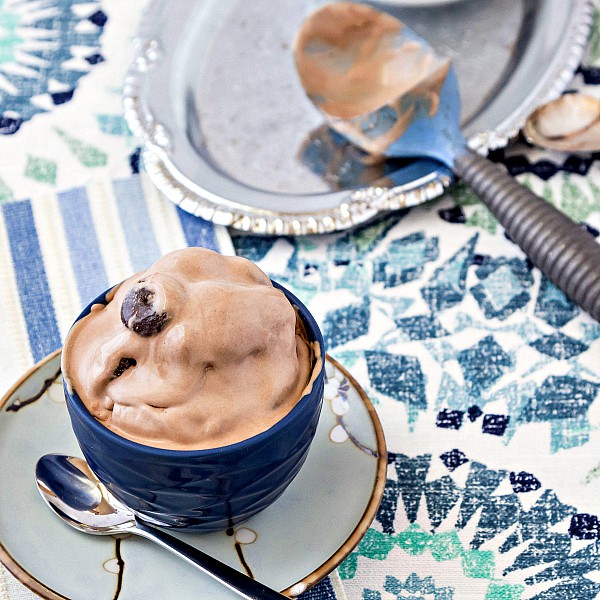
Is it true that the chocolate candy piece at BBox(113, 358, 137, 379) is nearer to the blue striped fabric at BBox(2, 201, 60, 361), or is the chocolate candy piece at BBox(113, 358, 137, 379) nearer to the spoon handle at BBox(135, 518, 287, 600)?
the spoon handle at BBox(135, 518, 287, 600)

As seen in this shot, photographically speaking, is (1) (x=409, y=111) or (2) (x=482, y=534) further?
(1) (x=409, y=111)

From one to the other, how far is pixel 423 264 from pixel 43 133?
0.40 metres

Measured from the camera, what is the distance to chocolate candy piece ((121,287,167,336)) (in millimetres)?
418

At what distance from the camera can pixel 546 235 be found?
2.18 ft

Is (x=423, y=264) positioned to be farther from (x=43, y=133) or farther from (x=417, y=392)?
(x=43, y=133)

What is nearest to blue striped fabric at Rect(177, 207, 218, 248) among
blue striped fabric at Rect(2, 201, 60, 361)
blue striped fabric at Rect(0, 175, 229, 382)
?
blue striped fabric at Rect(0, 175, 229, 382)

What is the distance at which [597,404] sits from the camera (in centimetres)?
61

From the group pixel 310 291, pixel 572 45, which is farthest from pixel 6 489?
pixel 572 45

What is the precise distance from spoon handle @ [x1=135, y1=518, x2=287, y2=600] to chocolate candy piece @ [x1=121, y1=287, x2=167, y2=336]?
0.42 feet

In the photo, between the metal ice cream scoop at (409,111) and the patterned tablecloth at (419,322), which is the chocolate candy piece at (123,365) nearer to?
the patterned tablecloth at (419,322)

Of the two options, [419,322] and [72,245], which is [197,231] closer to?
[72,245]

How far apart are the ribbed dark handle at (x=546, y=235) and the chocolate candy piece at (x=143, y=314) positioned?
14.3 inches

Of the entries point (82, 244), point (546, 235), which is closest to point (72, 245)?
point (82, 244)

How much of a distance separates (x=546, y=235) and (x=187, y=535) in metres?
0.37
